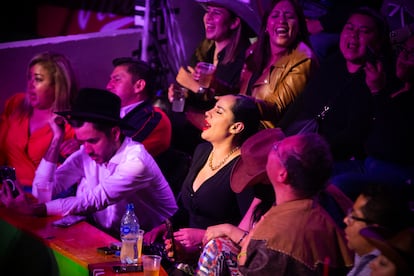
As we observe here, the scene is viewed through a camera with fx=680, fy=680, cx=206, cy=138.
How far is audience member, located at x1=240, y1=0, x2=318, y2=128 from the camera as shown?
15.6ft

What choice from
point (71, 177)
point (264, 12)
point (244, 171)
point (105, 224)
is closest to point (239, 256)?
point (244, 171)

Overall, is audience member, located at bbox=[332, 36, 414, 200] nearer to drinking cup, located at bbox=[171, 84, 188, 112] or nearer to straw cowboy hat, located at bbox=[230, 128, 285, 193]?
straw cowboy hat, located at bbox=[230, 128, 285, 193]

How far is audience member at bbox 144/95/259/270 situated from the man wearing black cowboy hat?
372 mm

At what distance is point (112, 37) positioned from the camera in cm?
709

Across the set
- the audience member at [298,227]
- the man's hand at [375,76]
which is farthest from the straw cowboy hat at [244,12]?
the audience member at [298,227]

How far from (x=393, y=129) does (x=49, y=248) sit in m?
2.26

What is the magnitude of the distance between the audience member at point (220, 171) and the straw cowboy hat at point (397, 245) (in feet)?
3.92

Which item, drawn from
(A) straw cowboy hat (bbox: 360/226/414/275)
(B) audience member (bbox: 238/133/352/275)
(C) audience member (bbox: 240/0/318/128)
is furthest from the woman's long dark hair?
(A) straw cowboy hat (bbox: 360/226/414/275)

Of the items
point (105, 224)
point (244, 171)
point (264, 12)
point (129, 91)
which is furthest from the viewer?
point (129, 91)

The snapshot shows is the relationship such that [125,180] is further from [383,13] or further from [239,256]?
[383,13]

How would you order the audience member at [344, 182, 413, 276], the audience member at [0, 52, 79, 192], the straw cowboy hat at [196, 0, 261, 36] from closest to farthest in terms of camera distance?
the audience member at [344, 182, 413, 276] < the straw cowboy hat at [196, 0, 261, 36] < the audience member at [0, 52, 79, 192]

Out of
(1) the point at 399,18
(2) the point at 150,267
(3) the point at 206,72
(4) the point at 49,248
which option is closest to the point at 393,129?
(1) the point at 399,18

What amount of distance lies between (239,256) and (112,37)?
420 centimetres

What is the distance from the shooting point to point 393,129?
161 inches
